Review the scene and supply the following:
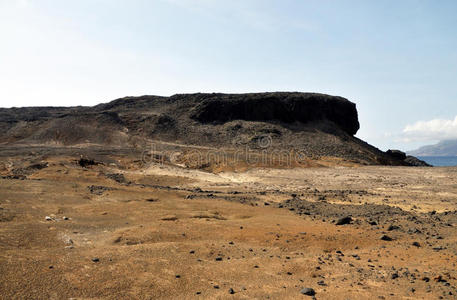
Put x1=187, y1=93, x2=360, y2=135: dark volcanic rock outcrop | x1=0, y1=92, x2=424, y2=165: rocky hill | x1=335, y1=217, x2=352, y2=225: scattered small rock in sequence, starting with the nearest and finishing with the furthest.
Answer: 1. x1=335, y1=217, x2=352, y2=225: scattered small rock
2. x1=0, y1=92, x2=424, y2=165: rocky hill
3. x1=187, y1=93, x2=360, y2=135: dark volcanic rock outcrop

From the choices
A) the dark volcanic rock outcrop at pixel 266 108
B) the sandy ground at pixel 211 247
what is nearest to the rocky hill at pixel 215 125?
the dark volcanic rock outcrop at pixel 266 108

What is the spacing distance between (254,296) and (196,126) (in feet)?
156

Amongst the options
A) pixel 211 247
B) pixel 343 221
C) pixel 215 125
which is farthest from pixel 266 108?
pixel 211 247

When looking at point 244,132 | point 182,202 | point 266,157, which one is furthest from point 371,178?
point 244,132

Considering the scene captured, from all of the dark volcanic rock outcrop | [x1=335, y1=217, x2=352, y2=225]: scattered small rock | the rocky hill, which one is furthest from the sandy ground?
the dark volcanic rock outcrop

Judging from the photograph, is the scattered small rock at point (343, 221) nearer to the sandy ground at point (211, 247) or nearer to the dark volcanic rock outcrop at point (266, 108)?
the sandy ground at point (211, 247)

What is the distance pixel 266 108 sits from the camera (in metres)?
55.3

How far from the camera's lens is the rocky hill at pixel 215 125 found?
45.8 meters

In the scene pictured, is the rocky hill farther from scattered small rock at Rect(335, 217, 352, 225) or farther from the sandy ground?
scattered small rock at Rect(335, 217, 352, 225)

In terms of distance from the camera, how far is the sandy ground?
19.1 feet

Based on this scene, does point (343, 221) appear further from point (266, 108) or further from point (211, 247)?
point (266, 108)

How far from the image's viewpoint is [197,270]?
6.72 metres

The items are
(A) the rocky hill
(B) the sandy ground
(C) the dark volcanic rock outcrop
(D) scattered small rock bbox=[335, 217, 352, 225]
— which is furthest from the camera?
(C) the dark volcanic rock outcrop

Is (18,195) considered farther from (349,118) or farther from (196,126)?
(349,118)
